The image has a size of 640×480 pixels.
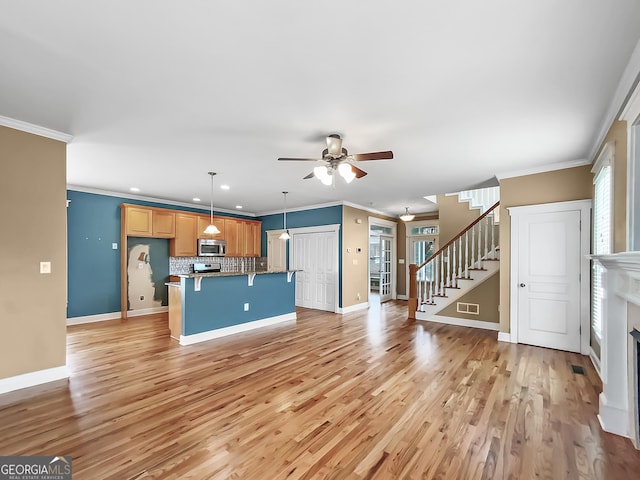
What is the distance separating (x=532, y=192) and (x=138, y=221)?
741cm

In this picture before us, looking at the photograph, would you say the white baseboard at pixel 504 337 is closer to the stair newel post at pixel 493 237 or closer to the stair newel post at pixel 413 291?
the stair newel post at pixel 493 237

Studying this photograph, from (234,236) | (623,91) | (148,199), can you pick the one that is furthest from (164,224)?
(623,91)

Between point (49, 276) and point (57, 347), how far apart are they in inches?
30.9

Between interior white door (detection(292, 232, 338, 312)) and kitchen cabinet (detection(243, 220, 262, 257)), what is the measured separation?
1.41m

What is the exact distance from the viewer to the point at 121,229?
627 centimetres

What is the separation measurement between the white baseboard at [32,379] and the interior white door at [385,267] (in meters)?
7.07

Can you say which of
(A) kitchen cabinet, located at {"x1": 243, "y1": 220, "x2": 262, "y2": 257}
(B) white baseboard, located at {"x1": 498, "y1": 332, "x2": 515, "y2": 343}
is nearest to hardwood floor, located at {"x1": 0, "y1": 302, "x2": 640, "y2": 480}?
(B) white baseboard, located at {"x1": 498, "y1": 332, "x2": 515, "y2": 343}

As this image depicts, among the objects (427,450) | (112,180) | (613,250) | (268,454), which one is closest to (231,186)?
(112,180)

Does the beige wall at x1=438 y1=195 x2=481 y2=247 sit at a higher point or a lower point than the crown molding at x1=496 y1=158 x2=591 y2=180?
lower

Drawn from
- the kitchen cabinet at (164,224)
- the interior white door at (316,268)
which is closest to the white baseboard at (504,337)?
the interior white door at (316,268)

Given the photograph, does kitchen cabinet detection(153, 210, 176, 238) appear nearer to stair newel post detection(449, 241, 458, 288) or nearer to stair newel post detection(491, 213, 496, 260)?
stair newel post detection(449, 241, 458, 288)

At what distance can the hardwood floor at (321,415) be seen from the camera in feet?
6.32

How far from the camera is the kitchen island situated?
4.61 metres

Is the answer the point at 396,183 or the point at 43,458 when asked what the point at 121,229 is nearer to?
the point at 43,458
